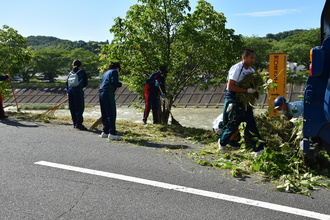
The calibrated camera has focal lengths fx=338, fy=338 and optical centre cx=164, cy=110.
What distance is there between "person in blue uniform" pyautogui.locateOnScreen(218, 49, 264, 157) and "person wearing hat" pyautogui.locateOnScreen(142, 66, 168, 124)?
4.52 meters

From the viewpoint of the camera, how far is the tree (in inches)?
405

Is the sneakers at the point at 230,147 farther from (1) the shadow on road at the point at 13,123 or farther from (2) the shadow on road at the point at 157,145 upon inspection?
(1) the shadow on road at the point at 13,123

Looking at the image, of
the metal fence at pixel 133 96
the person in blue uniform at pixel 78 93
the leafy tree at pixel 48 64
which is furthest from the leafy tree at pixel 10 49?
the leafy tree at pixel 48 64

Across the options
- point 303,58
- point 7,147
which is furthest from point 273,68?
point 303,58

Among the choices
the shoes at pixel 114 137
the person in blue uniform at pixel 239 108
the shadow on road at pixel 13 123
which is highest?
the person in blue uniform at pixel 239 108

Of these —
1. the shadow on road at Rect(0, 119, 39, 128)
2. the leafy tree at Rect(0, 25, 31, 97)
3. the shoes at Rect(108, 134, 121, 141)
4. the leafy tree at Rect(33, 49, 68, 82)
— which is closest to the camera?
the shoes at Rect(108, 134, 121, 141)

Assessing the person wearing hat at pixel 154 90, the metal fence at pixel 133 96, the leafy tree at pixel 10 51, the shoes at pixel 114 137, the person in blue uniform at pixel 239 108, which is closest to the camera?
the person in blue uniform at pixel 239 108

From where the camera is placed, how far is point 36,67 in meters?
55.3

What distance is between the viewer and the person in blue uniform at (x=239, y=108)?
220 inches

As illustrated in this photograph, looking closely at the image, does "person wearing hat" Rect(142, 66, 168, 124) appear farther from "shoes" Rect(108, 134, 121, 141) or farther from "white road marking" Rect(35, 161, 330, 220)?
"white road marking" Rect(35, 161, 330, 220)

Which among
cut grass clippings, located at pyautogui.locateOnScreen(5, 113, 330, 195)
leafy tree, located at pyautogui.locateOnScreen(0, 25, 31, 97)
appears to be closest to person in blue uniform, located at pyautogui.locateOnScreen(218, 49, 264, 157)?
cut grass clippings, located at pyautogui.locateOnScreen(5, 113, 330, 195)

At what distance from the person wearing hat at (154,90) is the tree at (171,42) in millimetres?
887

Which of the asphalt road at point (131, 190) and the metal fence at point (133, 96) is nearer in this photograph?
the asphalt road at point (131, 190)

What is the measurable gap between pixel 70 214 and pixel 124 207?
57 cm
